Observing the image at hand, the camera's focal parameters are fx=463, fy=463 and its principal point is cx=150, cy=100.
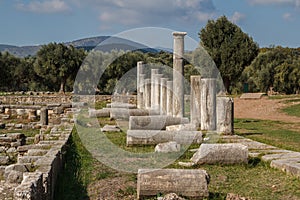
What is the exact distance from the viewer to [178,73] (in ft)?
56.4

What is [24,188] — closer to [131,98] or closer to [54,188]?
[54,188]

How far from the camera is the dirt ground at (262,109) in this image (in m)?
24.8

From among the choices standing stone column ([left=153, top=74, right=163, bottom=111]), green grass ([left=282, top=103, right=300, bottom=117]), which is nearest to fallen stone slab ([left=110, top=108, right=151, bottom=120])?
standing stone column ([left=153, top=74, right=163, bottom=111])

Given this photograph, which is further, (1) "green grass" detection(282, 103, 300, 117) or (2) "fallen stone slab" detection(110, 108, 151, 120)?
(1) "green grass" detection(282, 103, 300, 117)

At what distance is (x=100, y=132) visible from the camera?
1506 centimetres

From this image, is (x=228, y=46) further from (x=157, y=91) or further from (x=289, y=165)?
(x=289, y=165)

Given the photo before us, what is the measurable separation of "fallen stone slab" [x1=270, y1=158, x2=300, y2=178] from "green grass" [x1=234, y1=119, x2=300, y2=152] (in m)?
4.31

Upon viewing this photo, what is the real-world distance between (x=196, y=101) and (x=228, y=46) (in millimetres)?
25152

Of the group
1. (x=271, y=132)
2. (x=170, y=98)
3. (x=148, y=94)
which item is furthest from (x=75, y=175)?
(x=148, y=94)

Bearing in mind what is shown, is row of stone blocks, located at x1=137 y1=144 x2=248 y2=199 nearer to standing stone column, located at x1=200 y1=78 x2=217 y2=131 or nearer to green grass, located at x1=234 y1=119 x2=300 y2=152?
green grass, located at x1=234 y1=119 x2=300 y2=152

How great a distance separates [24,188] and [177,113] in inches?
478

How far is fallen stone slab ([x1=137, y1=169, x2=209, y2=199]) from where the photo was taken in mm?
6661

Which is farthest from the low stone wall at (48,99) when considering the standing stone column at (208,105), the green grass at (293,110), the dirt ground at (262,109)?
the standing stone column at (208,105)

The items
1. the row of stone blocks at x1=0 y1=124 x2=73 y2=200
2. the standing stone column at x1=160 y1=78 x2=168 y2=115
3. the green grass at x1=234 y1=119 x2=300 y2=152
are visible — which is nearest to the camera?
the row of stone blocks at x1=0 y1=124 x2=73 y2=200
